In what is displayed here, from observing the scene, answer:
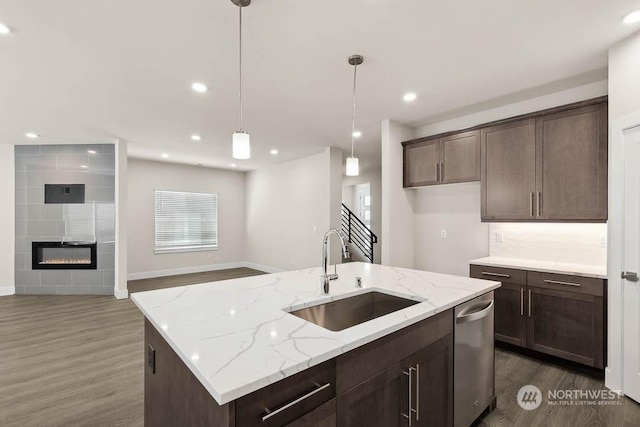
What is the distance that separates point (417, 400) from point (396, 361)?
1.00ft

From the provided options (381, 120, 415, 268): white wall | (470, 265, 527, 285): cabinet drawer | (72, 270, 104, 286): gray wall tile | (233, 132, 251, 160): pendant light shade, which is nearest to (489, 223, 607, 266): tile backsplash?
(470, 265, 527, 285): cabinet drawer

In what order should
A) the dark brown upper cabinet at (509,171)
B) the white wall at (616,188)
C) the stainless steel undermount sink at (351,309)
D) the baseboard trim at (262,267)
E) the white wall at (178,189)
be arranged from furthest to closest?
1. the baseboard trim at (262,267)
2. the white wall at (178,189)
3. the dark brown upper cabinet at (509,171)
4. the white wall at (616,188)
5. the stainless steel undermount sink at (351,309)

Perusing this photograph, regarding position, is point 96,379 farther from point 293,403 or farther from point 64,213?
point 64,213

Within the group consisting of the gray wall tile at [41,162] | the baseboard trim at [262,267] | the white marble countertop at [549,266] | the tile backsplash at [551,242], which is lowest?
the baseboard trim at [262,267]

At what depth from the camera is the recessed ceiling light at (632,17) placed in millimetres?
2010

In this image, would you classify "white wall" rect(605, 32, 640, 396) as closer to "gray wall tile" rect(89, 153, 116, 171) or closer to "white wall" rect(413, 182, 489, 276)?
"white wall" rect(413, 182, 489, 276)

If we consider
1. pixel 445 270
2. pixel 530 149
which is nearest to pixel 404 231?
pixel 445 270

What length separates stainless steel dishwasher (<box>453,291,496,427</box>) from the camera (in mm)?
1813

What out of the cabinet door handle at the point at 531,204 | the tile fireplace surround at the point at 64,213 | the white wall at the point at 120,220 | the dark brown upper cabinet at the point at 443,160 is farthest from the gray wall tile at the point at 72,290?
the cabinet door handle at the point at 531,204

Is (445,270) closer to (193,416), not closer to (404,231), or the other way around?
(404,231)

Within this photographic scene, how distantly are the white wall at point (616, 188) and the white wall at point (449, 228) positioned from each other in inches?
52.2

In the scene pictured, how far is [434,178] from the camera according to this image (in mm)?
3902

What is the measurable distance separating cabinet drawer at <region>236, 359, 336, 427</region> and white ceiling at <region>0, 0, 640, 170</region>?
2.08 meters

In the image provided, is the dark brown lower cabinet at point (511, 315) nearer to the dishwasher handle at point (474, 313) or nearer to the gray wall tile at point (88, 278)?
the dishwasher handle at point (474, 313)
